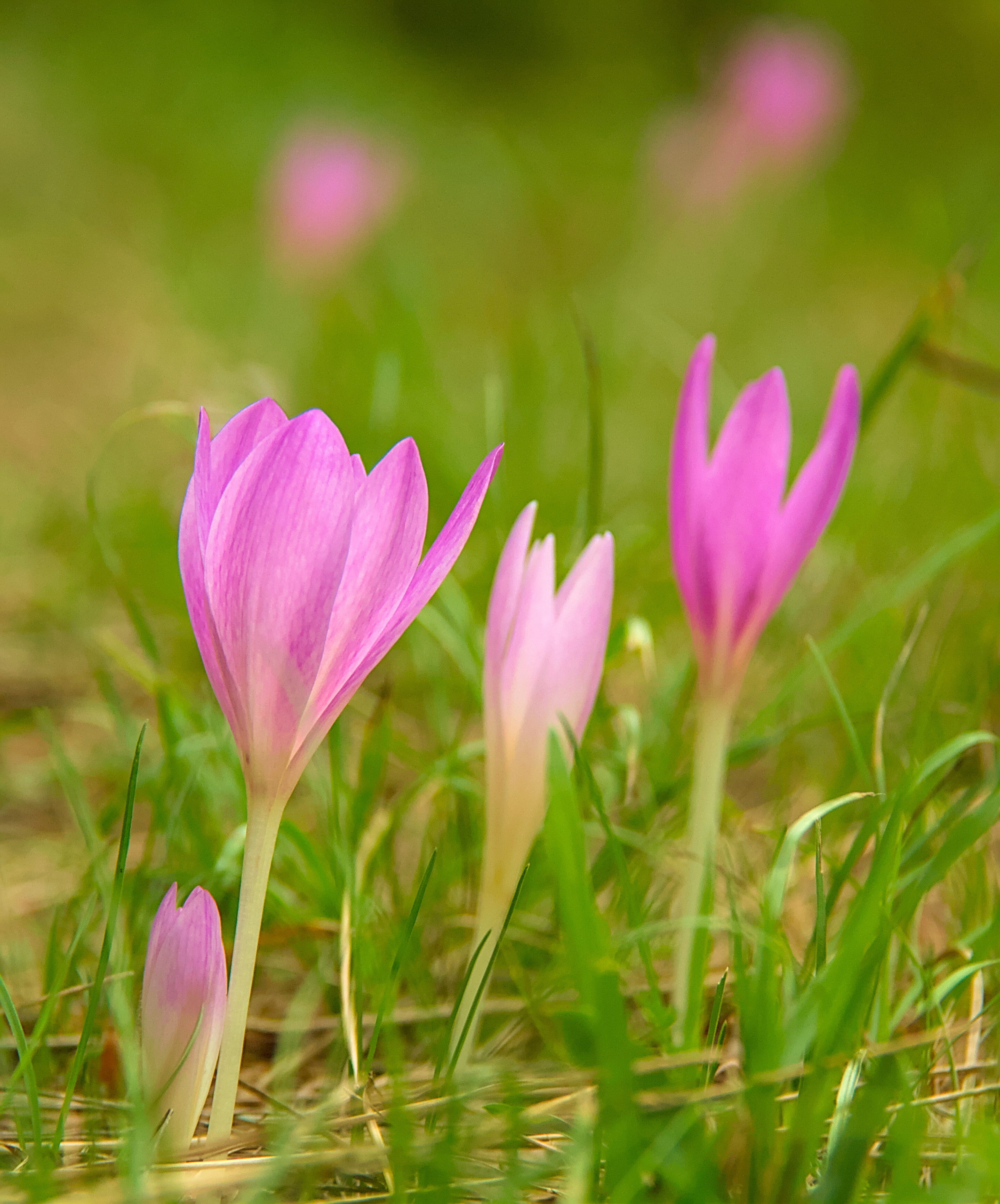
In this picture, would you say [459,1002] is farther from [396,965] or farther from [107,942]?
[107,942]

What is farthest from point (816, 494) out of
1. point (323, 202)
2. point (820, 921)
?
point (323, 202)

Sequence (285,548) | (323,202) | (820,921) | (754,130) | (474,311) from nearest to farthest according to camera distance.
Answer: (285,548) < (820,921) < (323,202) < (754,130) < (474,311)

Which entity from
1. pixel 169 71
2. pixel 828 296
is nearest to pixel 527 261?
pixel 828 296

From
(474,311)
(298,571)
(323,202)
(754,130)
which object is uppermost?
(754,130)

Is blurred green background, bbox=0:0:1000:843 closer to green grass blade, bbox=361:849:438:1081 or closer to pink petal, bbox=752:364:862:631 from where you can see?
pink petal, bbox=752:364:862:631

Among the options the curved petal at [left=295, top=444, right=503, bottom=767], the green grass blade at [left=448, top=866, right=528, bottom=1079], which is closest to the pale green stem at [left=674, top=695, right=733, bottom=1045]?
the green grass blade at [left=448, top=866, right=528, bottom=1079]

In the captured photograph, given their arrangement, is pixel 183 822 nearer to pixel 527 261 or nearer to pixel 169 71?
pixel 527 261

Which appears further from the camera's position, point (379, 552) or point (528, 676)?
point (528, 676)

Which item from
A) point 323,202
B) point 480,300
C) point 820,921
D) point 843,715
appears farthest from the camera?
point 480,300
